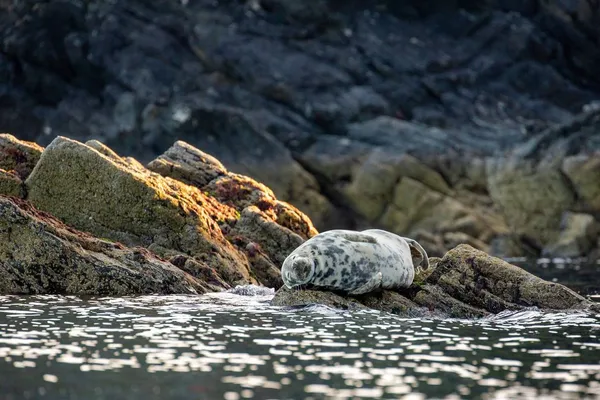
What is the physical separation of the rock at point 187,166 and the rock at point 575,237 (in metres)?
26.9

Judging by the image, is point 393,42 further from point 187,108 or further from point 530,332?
point 530,332

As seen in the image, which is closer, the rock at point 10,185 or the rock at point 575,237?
the rock at point 10,185

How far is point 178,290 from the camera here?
20.8 meters

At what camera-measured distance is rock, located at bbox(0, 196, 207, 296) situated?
783 inches

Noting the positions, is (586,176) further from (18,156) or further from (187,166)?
(18,156)

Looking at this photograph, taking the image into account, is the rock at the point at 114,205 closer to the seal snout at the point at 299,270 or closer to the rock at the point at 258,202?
the rock at the point at 258,202

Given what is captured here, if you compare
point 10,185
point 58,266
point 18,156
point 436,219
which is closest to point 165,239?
point 58,266

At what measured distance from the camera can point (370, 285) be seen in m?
18.5

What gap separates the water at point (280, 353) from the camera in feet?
35.5

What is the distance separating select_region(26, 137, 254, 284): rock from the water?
464cm

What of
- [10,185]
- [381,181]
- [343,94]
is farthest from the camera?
[343,94]

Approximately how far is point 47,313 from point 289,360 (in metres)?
5.52

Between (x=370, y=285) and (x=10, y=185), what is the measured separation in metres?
9.21

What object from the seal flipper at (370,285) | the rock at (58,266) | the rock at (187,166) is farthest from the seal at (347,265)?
the rock at (187,166)
